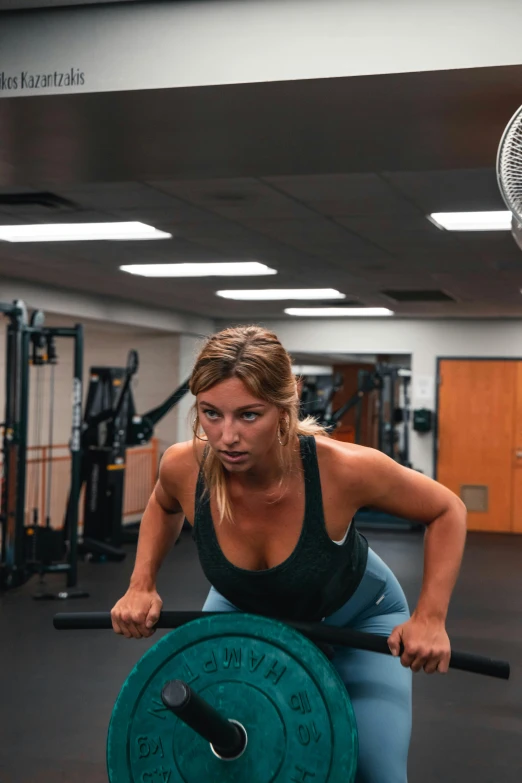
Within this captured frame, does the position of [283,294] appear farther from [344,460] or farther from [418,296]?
[344,460]

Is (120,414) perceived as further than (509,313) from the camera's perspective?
No

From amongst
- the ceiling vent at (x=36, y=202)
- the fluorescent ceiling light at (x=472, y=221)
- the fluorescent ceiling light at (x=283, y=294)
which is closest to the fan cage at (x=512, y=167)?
the fluorescent ceiling light at (x=472, y=221)

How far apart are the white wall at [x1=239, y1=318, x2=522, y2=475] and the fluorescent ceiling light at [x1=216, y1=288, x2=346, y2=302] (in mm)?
1947

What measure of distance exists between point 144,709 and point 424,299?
726 cm

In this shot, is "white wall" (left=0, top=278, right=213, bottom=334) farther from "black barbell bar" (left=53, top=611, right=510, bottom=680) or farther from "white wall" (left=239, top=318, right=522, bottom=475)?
"black barbell bar" (left=53, top=611, right=510, bottom=680)

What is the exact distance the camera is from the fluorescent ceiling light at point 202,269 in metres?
6.48

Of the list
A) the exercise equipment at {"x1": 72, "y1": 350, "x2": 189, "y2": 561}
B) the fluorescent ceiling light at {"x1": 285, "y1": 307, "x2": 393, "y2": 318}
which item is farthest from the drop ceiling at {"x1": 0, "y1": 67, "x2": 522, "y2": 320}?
the fluorescent ceiling light at {"x1": 285, "y1": 307, "x2": 393, "y2": 318}

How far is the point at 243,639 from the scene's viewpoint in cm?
125

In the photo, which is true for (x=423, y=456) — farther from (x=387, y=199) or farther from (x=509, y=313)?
(x=387, y=199)

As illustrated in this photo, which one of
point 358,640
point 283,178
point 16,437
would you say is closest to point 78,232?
point 16,437

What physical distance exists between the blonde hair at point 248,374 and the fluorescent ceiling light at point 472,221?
11.0 feet

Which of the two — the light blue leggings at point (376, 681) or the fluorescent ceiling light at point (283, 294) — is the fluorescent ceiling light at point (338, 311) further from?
the light blue leggings at point (376, 681)

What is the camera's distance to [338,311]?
9516 millimetres

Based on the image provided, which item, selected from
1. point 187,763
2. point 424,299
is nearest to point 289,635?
point 187,763
